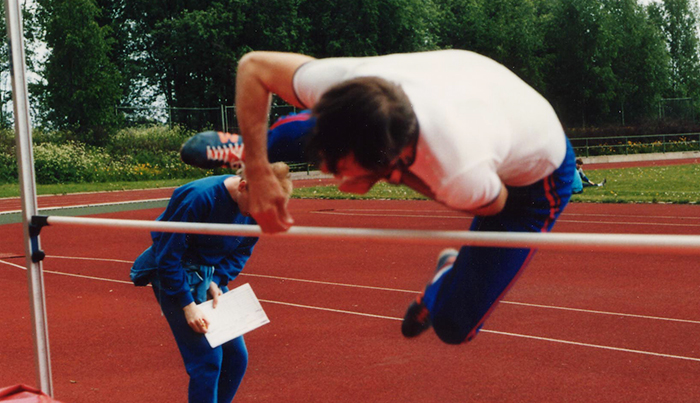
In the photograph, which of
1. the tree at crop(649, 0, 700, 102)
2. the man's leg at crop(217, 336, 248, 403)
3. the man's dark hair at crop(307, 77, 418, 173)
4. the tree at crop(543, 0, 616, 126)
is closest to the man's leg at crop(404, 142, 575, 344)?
the man's dark hair at crop(307, 77, 418, 173)

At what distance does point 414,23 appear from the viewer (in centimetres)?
3366

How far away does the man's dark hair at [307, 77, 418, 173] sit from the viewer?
1572 millimetres

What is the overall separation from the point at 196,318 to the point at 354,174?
63.6 inches

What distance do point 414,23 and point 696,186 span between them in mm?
18979

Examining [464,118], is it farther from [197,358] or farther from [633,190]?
[633,190]

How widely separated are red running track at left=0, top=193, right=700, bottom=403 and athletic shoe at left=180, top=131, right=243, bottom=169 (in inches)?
82.1

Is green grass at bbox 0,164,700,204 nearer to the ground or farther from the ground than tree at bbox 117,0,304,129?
nearer to the ground

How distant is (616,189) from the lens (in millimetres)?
16688

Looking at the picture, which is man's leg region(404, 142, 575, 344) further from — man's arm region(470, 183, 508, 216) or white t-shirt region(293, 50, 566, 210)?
man's arm region(470, 183, 508, 216)

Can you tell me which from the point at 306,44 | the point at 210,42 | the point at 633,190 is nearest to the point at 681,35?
the point at 306,44

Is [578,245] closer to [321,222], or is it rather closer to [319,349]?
[319,349]

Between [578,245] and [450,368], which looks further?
[450,368]

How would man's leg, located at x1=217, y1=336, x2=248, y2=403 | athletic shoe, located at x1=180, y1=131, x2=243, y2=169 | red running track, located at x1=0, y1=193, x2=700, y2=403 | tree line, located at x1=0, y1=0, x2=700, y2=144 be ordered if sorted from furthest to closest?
tree line, located at x1=0, y1=0, x2=700, y2=144, red running track, located at x1=0, y1=193, x2=700, y2=403, man's leg, located at x1=217, y1=336, x2=248, y2=403, athletic shoe, located at x1=180, y1=131, x2=243, y2=169

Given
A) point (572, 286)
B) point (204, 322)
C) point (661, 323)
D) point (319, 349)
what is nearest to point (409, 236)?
point (204, 322)
